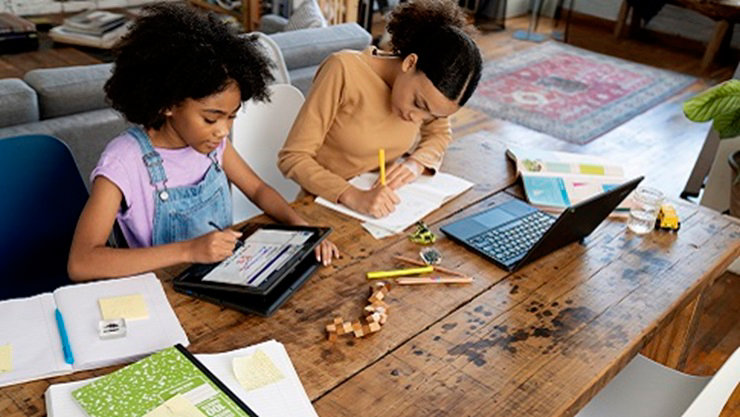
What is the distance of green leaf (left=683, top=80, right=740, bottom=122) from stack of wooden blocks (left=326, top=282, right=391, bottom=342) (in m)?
1.97

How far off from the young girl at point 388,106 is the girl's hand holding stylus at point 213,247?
0.41 m

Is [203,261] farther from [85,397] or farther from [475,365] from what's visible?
[475,365]

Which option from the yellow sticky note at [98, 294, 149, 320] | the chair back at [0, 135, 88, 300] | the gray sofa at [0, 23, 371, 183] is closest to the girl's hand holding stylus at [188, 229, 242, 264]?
the yellow sticky note at [98, 294, 149, 320]

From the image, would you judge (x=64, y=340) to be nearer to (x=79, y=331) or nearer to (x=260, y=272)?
(x=79, y=331)

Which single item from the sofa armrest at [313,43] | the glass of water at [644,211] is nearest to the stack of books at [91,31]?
the sofa armrest at [313,43]

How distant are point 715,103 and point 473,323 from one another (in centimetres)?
193

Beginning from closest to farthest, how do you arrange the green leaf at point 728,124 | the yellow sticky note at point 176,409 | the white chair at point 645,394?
the yellow sticky note at point 176,409 < the white chair at point 645,394 < the green leaf at point 728,124

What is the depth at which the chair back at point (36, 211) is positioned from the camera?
1604mm

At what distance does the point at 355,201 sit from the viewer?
5.62ft

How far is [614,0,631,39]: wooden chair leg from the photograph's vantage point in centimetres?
625

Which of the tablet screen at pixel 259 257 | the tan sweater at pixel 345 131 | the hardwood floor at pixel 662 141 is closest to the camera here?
the tablet screen at pixel 259 257

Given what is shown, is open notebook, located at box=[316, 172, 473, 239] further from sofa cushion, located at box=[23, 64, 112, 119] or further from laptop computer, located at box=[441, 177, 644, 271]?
sofa cushion, located at box=[23, 64, 112, 119]

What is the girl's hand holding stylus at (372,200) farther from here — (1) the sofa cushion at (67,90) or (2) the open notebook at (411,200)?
(1) the sofa cushion at (67,90)

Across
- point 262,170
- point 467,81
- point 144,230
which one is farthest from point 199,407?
point 262,170
